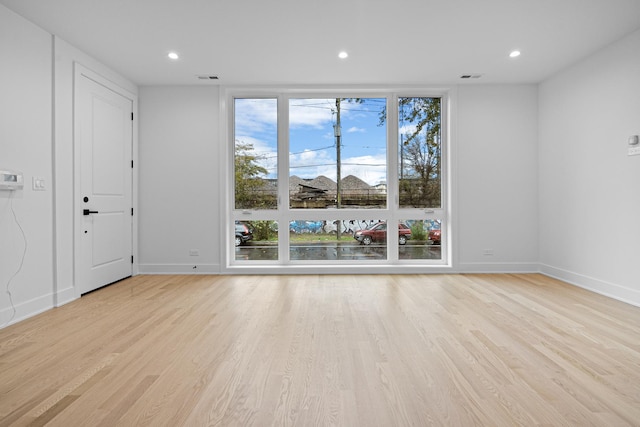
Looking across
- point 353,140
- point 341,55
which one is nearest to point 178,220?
point 353,140

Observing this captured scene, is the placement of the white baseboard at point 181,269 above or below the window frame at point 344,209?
below

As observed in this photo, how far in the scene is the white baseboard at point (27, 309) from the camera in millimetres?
2992

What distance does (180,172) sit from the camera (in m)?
5.12

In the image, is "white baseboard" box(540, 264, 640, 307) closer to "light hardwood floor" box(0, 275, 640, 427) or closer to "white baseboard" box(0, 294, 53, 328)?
"light hardwood floor" box(0, 275, 640, 427)

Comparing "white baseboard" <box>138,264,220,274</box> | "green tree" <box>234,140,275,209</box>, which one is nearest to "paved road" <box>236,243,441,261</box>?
"white baseboard" <box>138,264,220,274</box>

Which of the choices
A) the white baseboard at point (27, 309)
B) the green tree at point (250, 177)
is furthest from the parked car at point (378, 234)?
the white baseboard at point (27, 309)

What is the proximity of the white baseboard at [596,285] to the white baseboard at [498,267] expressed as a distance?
0.49 feet

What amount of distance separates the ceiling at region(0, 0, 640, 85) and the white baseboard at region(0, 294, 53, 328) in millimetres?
2634

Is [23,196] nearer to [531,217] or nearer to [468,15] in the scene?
[468,15]

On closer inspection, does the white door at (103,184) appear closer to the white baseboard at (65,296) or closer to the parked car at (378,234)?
the white baseboard at (65,296)

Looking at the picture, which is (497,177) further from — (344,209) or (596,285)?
(344,209)

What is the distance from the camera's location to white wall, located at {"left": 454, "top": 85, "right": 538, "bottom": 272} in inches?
202

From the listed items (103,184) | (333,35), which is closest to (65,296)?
(103,184)

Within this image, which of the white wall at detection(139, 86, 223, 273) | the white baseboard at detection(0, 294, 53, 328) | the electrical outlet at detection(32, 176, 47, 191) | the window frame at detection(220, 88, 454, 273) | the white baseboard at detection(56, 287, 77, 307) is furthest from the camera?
the window frame at detection(220, 88, 454, 273)
